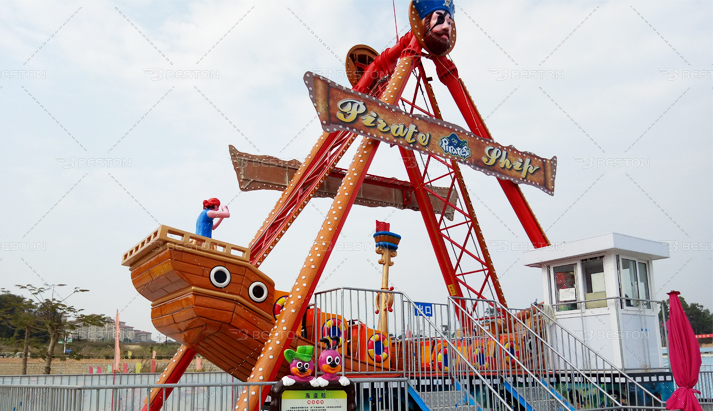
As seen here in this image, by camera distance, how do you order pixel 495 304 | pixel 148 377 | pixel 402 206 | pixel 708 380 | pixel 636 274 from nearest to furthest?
pixel 495 304, pixel 636 274, pixel 708 380, pixel 148 377, pixel 402 206

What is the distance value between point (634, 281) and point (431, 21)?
24.7ft

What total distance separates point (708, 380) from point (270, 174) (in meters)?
12.1

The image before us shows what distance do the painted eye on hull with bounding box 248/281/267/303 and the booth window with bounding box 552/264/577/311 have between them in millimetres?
7224

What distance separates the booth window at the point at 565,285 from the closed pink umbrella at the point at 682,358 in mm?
3062

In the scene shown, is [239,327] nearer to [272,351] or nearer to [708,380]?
[272,351]

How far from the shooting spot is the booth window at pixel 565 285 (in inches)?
481

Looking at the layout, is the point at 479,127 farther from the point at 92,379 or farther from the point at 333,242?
the point at 92,379

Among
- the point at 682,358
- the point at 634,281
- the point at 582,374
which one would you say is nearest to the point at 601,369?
the point at 582,374

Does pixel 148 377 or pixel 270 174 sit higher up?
pixel 270 174

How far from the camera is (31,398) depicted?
7.05 meters

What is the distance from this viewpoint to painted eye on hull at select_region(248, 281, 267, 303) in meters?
8.60

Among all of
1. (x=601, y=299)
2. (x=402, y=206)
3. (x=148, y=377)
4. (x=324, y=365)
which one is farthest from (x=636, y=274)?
(x=148, y=377)

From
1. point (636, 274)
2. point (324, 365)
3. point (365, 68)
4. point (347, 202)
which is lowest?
point (324, 365)

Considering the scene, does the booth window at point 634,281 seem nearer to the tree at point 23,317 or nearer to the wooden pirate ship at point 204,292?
the wooden pirate ship at point 204,292
